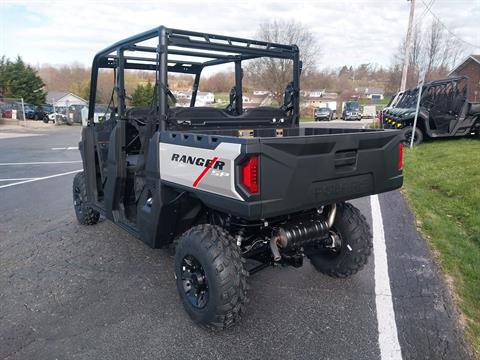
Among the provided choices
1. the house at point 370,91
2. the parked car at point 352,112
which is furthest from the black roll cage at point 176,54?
the house at point 370,91

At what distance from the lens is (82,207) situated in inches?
208

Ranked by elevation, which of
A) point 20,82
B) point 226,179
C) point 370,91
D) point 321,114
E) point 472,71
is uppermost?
point 370,91

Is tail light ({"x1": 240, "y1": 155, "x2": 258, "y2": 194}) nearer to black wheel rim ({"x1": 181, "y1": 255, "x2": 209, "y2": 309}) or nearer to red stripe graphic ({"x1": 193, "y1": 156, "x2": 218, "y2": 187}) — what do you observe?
red stripe graphic ({"x1": 193, "y1": 156, "x2": 218, "y2": 187})

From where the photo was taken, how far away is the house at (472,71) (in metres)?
37.3

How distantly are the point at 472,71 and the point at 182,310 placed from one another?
145ft

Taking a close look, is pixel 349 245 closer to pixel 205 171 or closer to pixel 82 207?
pixel 205 171

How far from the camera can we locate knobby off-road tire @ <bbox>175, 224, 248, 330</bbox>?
2822 mm

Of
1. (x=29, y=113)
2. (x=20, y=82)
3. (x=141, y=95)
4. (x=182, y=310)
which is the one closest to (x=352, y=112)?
(x=29, y=113)

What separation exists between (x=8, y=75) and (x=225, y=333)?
4945cm

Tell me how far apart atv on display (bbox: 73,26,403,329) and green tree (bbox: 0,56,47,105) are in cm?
4623

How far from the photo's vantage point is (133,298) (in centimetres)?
346

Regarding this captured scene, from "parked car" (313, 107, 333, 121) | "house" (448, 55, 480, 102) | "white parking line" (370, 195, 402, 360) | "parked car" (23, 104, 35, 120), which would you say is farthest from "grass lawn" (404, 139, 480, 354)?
"parked car" (23, 104, 35, 120)

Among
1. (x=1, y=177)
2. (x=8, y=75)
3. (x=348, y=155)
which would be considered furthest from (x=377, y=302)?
(x=8, y=75)

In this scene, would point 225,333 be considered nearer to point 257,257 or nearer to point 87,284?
point 257,257
